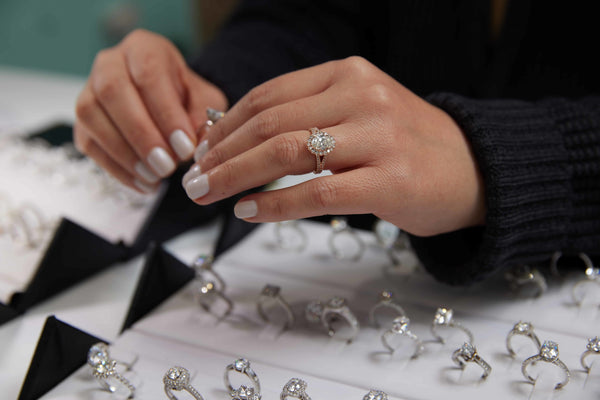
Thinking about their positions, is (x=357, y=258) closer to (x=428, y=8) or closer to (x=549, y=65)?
(x=428, y=8)

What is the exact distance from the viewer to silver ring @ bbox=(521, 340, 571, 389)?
355 mm

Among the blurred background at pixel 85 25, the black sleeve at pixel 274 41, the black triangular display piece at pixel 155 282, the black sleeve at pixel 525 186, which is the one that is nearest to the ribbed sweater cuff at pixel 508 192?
the black sleeve at pixel 525 186

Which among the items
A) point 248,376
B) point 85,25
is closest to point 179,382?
point 248,376

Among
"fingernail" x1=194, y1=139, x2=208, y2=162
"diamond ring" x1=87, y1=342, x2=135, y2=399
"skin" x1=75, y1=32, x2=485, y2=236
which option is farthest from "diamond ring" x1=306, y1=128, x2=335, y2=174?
"diamond ring" x1=87, y1=342, x2=135, y2=399

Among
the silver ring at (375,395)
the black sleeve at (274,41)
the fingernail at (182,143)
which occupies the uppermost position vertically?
the black sleeve at (274,41)

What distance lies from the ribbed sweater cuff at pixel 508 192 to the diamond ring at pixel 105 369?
28 cm

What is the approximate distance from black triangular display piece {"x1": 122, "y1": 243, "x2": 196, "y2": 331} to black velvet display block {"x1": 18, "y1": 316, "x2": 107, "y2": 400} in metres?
0.05

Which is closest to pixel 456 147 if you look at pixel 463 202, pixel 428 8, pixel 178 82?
pixel 463 202

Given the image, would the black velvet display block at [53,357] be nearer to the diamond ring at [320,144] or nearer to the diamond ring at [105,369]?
the diamond ring at [105,369]

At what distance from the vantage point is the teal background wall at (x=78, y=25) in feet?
5.26

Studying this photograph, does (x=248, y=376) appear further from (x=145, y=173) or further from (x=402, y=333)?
(x=145, y=173)

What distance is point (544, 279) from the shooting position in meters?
0.49

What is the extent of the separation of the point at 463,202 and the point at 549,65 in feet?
1.42

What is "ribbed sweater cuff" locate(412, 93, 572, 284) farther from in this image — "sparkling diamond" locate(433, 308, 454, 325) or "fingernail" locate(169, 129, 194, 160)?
"fingernail" locate(169, 129, 194, 160)
